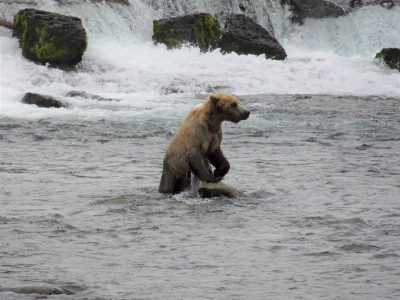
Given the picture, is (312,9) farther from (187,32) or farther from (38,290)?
(38,290)

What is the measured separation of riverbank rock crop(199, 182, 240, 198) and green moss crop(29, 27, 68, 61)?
1145cm

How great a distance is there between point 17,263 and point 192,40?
16.9 metres

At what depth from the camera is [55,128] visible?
46.5ft

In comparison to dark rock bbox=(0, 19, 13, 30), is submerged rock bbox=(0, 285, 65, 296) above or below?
below

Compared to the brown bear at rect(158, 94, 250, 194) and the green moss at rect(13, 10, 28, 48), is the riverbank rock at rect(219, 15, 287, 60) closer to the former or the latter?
the green moss at rect(13, 10, 28, 48)

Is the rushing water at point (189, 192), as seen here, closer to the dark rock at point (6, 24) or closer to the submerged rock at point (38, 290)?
the submerged rock at point (38, 290)

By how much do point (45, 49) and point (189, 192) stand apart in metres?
11.4

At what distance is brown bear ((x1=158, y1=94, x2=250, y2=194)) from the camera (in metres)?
8.88

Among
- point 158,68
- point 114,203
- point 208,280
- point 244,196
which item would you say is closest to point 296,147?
point 244,196

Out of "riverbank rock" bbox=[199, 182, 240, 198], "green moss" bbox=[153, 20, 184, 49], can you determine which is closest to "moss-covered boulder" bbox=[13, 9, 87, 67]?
"green moss" bbox=[153, 20, 184, 49]

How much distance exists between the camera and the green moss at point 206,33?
2319 centimetres

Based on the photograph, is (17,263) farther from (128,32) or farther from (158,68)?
(128,32)

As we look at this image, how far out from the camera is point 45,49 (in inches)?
782

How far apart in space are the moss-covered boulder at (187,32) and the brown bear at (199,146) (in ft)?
45.5
